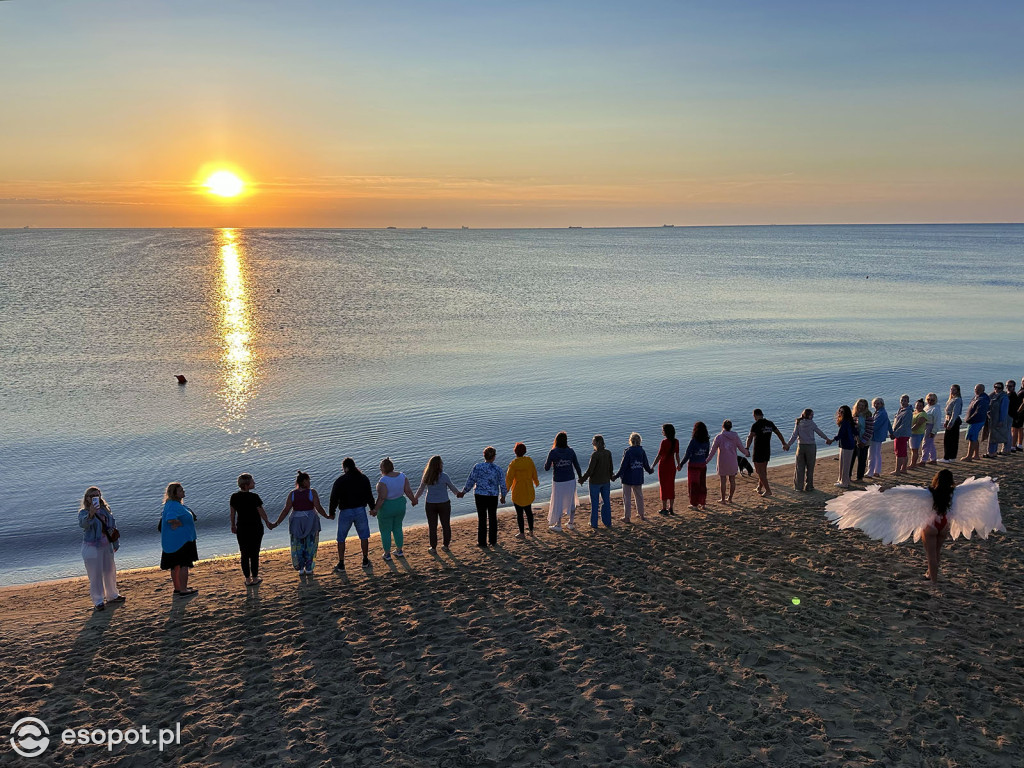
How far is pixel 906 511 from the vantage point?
855cm

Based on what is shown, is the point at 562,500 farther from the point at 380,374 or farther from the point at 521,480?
the point at 380,374

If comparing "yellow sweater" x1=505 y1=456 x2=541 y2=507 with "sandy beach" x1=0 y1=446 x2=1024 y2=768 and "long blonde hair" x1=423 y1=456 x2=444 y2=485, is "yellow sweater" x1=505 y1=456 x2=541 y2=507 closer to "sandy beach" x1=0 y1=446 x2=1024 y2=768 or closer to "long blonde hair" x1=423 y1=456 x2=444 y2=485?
"sandy beach" x1=0 y1=446 x2=1024 y2=768

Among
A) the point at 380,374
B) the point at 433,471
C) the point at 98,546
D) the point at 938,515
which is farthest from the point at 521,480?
the point at 380,374

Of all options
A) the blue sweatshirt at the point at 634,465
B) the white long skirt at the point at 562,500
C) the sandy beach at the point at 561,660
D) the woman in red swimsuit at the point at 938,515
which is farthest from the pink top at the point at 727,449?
the woman in red swimsuit at the point at 938,515

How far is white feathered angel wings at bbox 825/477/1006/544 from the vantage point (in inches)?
330

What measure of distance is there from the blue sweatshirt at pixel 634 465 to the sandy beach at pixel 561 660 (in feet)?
5.38

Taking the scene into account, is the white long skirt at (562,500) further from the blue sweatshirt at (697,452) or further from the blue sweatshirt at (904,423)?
the blue sweatshirt at (904,423)

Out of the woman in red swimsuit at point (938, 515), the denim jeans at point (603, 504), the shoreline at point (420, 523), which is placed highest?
the woman in red swimsuit at point (938, 515)

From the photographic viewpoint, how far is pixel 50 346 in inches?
1550

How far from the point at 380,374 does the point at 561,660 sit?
2603cm

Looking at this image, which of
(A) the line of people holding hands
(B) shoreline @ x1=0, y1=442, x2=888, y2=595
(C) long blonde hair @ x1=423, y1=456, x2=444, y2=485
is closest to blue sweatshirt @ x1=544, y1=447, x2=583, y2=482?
(A) the line of people holding hands

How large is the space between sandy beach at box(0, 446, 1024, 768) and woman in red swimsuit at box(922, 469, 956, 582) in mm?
573

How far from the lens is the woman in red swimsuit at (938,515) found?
833 cm

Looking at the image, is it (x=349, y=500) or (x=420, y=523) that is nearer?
(x=349, y=500)
